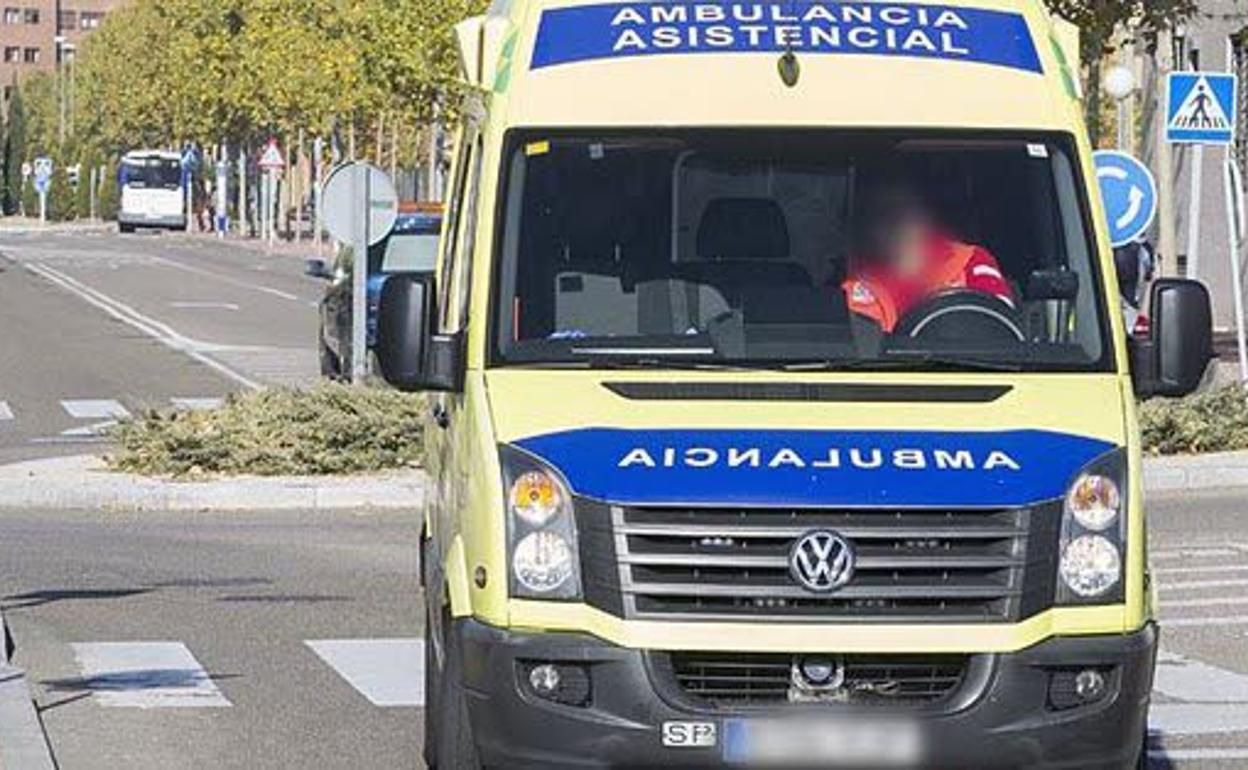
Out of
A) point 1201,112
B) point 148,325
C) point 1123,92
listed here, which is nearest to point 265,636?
point 1201,112

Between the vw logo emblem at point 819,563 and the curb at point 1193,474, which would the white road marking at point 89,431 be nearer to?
the curb at point 1193,474

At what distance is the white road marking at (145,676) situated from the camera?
1208cm

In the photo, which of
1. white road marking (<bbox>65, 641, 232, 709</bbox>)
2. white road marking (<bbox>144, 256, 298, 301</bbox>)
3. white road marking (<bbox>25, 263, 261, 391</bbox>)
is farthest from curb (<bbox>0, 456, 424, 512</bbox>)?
white road marking (<bbox>144, 256, 298, 301</bbox>)

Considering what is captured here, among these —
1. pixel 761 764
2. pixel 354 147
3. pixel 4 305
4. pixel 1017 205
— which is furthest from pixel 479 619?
pixel 354 147

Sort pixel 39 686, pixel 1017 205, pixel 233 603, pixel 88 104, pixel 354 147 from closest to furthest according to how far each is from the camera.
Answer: pixel 1017 205
pixel 39 686
pixel 233 603
pixel 354 147
pixel 88 104

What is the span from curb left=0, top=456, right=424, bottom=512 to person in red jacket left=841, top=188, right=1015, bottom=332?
1151 centimetres

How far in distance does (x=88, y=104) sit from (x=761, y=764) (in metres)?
144

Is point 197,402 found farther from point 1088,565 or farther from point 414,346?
point 1088,565

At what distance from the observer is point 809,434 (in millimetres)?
8203

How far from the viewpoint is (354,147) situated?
282 feet

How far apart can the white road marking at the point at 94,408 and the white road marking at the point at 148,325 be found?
1.31m

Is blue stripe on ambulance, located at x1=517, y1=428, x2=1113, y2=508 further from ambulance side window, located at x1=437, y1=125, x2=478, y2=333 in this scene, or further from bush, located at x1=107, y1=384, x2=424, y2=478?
bush, located at x1=107, y1=384, x2=424, y2=478

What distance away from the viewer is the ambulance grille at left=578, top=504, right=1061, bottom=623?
314 inches

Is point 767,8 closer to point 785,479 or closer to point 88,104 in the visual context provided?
point 785,479
